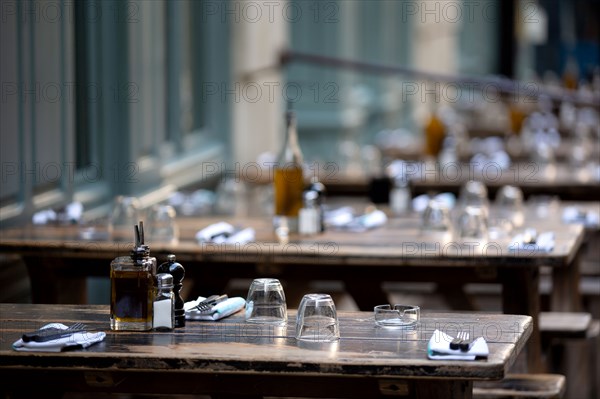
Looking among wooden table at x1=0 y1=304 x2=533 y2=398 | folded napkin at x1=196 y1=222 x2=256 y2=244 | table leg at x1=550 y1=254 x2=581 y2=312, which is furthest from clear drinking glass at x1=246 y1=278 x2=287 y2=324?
table leg at x1=550 y1=254 x2=581 y2=312

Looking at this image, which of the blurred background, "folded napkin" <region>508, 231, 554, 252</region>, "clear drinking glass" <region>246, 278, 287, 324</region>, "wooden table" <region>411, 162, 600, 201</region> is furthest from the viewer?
"wooden table" <region>411, 162, 600, 201</region>

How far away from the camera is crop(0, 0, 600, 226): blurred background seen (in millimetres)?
4738

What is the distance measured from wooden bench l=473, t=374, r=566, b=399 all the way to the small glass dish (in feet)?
3.07

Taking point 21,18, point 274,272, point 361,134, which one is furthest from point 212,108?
point 361,134

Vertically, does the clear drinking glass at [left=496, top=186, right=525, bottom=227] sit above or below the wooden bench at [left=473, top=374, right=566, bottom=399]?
above

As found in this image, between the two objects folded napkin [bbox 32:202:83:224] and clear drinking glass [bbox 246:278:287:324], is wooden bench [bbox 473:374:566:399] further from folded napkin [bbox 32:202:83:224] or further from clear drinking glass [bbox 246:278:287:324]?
folded napkin [bbox 32:202:83:224]

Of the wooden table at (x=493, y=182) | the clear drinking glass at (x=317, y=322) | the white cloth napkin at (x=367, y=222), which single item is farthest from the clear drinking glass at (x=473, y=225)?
the wooden table at (x=493, y=182)

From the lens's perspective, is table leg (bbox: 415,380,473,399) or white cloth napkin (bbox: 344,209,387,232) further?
white cloth napkin (bbox: 344,209,387,232)

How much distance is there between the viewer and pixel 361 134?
11773mm

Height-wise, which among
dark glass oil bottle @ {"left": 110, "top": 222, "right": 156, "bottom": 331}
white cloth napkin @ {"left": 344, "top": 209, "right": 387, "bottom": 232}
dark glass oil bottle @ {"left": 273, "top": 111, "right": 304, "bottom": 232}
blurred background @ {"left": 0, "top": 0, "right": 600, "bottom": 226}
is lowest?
dark glass oil bottle @ {"left": 110, "top": 222, "right": 156, "bottom": 331}

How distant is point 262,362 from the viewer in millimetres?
2523

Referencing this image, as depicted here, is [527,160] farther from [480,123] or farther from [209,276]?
[209,276]

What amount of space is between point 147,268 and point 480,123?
9112mm

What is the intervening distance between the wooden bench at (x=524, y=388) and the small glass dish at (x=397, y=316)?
0.93m
